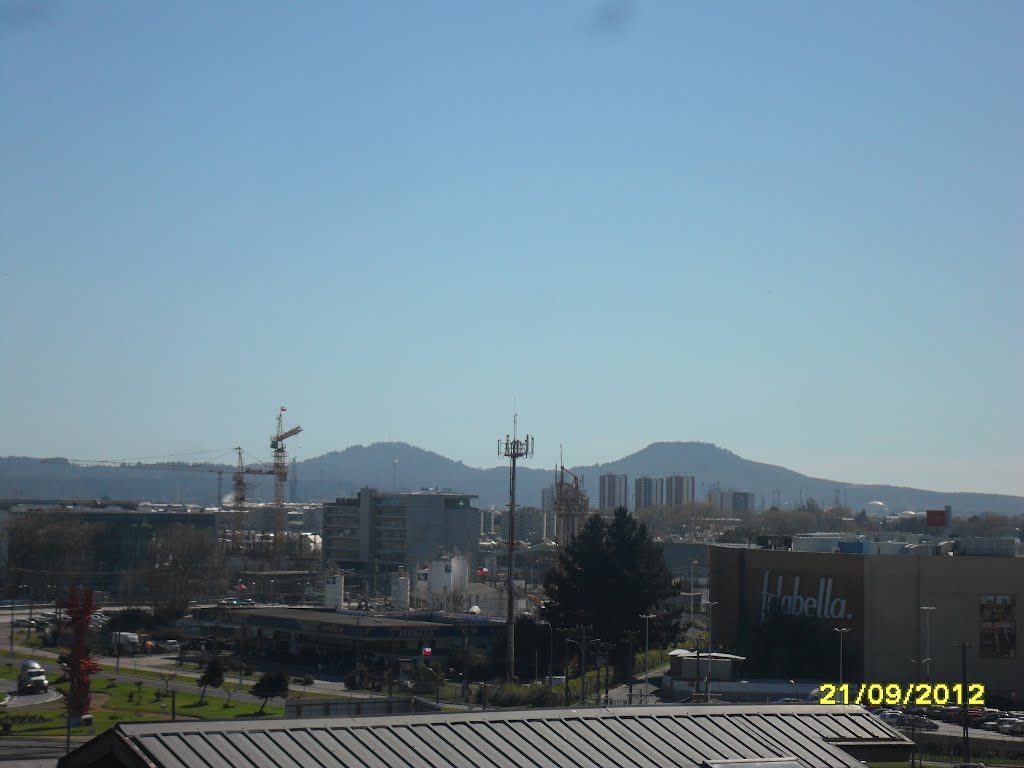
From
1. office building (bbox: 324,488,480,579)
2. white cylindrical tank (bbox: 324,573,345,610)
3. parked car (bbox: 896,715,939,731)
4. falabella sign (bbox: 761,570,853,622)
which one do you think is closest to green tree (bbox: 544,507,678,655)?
falabella sign (bbox: 761,570,853,622)

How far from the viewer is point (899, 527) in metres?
185


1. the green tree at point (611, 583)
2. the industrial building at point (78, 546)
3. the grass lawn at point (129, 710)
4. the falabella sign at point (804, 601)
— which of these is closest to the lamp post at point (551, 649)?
the green tree at point (611, 583)

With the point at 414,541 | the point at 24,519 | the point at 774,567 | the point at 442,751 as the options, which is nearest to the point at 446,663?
the point at 774,567

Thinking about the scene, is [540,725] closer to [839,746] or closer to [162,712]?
[839,746]

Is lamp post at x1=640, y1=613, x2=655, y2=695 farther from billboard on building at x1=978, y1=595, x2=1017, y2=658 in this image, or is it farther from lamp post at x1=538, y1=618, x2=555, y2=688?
billboard on building at x1=978, y1=595, x2=1017, y2=658

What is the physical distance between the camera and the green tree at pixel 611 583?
188 feet

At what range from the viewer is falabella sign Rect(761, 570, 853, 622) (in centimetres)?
5144

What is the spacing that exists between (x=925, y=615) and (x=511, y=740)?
132ft

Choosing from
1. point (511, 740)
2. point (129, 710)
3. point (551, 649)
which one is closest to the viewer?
point (511, 740)

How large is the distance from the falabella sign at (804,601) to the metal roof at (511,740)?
120 feet

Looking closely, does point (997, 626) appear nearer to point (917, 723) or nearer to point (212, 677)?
point (917, 723)

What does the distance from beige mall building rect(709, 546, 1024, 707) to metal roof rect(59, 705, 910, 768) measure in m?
35.7

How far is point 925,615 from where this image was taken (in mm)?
49312
